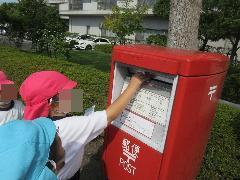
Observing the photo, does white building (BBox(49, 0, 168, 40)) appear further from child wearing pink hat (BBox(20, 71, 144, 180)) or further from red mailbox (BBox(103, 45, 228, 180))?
child wearing pink hat (BBox(20, 71, 144, 180))

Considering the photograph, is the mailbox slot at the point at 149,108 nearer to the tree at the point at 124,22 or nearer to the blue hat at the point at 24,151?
the blue hat at the point at 24,151

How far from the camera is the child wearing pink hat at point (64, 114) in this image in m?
2.03

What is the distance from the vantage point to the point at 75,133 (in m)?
2.03

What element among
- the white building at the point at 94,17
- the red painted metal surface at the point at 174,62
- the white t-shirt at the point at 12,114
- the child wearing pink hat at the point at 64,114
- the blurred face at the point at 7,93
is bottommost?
the white building at the point at 94,17

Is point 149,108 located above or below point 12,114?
above

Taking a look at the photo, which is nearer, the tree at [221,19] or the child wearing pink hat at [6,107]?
the child wearing pink hat at [6,107]

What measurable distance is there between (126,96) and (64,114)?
0.42 m

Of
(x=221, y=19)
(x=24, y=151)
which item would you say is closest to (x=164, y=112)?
(x=24, y=151)

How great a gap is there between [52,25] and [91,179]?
12.1 m

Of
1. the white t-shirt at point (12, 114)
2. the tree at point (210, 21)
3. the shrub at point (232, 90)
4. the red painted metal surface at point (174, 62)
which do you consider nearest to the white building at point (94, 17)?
the tree at point (210, 21)

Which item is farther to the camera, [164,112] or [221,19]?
[221,19]

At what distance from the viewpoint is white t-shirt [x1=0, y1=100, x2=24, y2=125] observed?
310cm

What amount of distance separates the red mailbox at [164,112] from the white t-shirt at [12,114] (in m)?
1.10

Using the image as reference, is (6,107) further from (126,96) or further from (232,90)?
(232,90)
